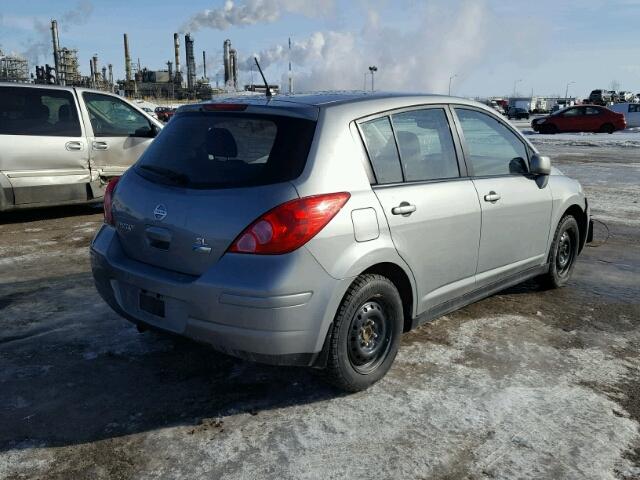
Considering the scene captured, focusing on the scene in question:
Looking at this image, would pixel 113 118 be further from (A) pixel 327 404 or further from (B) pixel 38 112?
(A) pixel 327 404

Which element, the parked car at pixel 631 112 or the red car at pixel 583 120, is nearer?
the red car at pixel 583 120

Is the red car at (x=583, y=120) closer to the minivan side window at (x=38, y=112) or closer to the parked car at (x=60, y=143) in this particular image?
the parked car at (x=60, y=143)

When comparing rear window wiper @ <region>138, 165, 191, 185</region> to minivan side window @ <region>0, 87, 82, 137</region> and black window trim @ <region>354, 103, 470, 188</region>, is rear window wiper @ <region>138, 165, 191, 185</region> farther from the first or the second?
minivan side window @ <region>0, 87, 82, 137</region>

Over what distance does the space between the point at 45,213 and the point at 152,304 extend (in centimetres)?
656

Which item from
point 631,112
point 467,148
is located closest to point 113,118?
point 467,148

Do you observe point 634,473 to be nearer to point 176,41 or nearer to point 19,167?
point 19,167

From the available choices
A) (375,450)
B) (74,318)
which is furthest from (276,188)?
(74,318)

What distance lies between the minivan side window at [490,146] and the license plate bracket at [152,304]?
7.42ft

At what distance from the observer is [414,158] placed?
365cm

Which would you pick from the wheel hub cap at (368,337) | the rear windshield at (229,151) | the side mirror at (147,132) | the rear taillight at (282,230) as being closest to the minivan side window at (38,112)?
the side mirror at (147,132)

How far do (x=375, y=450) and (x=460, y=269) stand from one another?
1502 millimetres

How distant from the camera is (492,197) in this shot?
4.11 m

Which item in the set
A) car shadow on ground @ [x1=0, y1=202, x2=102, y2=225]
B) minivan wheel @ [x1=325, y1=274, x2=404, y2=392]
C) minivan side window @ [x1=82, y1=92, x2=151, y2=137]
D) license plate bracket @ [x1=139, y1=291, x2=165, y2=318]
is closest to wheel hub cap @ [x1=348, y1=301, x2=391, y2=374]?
minivan wheel @ [x1=325, y1=274, x2=404, y2=392]

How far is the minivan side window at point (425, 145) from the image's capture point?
360cm
